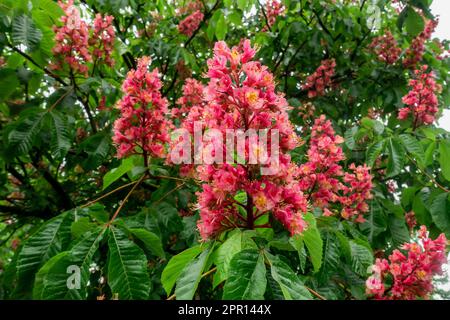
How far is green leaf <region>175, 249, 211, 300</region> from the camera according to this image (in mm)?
998

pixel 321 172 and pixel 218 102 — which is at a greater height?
pixel 218 102

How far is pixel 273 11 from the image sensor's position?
4184mm

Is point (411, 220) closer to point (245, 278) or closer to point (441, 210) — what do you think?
point (441, 210)

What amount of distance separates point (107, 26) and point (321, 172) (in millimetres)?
1813

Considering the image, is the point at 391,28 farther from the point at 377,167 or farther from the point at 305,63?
the point at 377,167

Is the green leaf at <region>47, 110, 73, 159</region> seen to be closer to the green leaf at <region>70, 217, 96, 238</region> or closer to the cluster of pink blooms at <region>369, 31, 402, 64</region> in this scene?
the green leaf at <region>70, 217, 96, 238</region>

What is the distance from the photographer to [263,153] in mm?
1143

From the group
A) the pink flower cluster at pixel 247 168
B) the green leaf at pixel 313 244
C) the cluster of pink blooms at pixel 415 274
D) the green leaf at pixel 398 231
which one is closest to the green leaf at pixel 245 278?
the pink flower cluster at pixel 247 168

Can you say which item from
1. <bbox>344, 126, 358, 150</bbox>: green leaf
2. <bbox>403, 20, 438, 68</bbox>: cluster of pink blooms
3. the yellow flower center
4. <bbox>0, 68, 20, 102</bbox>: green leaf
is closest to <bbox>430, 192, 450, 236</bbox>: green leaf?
<bbox>344, 126, 358, 150</bbox>: green leaf

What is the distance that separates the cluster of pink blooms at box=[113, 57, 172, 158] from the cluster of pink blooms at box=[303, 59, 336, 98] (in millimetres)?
2287

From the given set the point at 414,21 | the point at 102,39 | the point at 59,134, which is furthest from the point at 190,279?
the point at 414,21

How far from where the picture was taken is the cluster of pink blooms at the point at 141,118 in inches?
76.4

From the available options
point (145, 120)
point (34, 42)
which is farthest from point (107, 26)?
point (145, 120)

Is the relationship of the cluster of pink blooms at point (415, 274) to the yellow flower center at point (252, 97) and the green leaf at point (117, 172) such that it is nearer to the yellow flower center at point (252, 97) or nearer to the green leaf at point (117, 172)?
the yellow flower center at point (252, 97)
